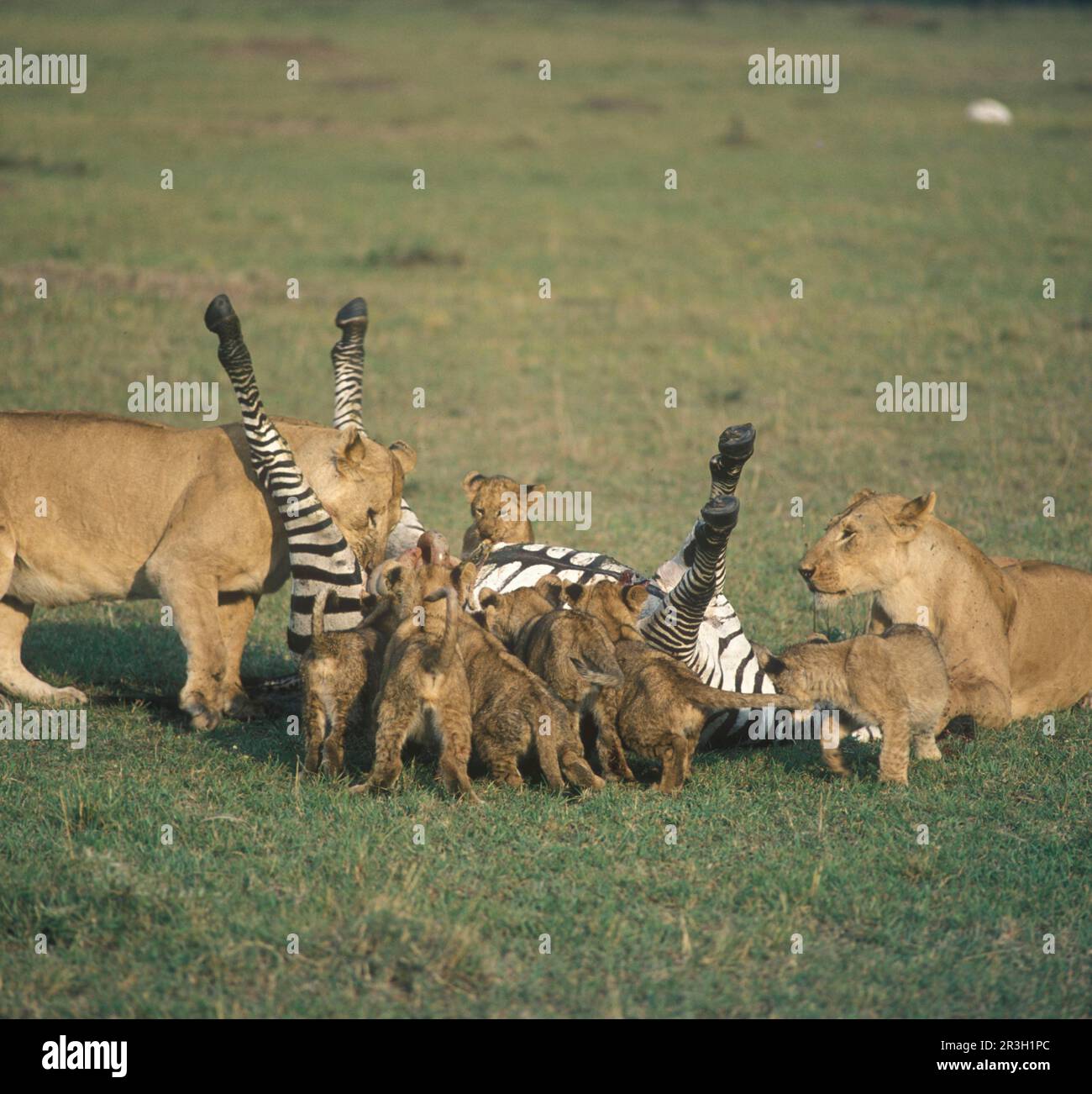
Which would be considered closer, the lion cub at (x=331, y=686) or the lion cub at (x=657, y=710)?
the lion cub at (x=657, y=710)

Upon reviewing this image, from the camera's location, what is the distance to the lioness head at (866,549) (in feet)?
21.4

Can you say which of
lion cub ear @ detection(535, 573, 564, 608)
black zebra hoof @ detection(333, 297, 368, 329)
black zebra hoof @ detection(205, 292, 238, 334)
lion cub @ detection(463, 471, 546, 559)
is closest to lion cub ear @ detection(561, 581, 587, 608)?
lion cub ear @ detection(535, 573, 564, 608)

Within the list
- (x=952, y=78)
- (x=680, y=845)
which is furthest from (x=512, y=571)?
(x=952, y=78)

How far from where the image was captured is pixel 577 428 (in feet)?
41.5

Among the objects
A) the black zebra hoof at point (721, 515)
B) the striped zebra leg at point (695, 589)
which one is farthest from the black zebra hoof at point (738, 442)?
the black zebra hoof at point (721, 515)

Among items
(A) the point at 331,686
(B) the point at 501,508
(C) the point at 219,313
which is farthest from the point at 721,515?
(C) the point at 219,313

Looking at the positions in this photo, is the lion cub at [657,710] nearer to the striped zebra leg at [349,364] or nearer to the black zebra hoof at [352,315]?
the striped zebra leg at [349,364]

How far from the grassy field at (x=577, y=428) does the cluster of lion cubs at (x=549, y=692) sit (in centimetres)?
18

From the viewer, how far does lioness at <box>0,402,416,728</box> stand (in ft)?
21.8

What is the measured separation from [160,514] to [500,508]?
1667 millimetres

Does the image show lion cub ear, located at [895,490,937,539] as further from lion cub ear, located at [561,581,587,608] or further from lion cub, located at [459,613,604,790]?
lion cub, located at [459,613,604,790]

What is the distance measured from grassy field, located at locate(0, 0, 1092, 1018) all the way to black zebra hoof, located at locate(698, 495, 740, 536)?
98 cm

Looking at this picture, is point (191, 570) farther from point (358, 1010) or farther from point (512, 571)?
point (358, 1010)

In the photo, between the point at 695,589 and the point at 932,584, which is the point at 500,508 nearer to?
the point at 695,589
